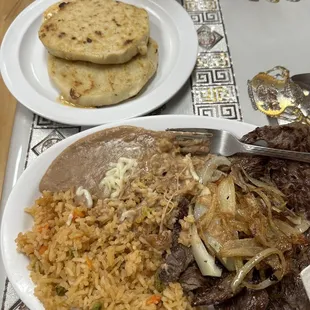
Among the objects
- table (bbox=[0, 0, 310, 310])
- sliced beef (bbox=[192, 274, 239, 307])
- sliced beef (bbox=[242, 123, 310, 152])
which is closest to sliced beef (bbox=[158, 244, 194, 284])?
sliced beef (bbox=[192, 274, 239, 307])

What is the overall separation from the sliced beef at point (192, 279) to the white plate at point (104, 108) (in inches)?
44.1

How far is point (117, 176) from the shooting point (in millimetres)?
2117

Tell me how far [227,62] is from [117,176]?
1.60 m

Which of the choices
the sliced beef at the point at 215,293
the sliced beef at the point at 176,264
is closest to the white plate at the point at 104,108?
the sliced beef at the point at 176,264

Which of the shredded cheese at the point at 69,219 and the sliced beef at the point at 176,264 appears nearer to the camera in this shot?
the sliced beef at the point at 176,264

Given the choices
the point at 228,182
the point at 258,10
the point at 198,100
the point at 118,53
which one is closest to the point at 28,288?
the point at 228,182

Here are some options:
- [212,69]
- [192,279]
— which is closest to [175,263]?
[192,279]

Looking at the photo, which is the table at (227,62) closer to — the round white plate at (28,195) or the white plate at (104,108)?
the white plate at (104,108)

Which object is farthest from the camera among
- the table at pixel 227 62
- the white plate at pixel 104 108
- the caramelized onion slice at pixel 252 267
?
the table at pixel 227 62

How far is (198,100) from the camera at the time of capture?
295 centimetres

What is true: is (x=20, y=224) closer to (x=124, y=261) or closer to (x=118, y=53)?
(x=124, y=261)

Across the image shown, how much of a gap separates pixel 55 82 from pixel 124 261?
1430 mm

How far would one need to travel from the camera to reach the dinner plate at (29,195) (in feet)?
6.25

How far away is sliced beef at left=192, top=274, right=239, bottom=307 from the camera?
1.76 metres
